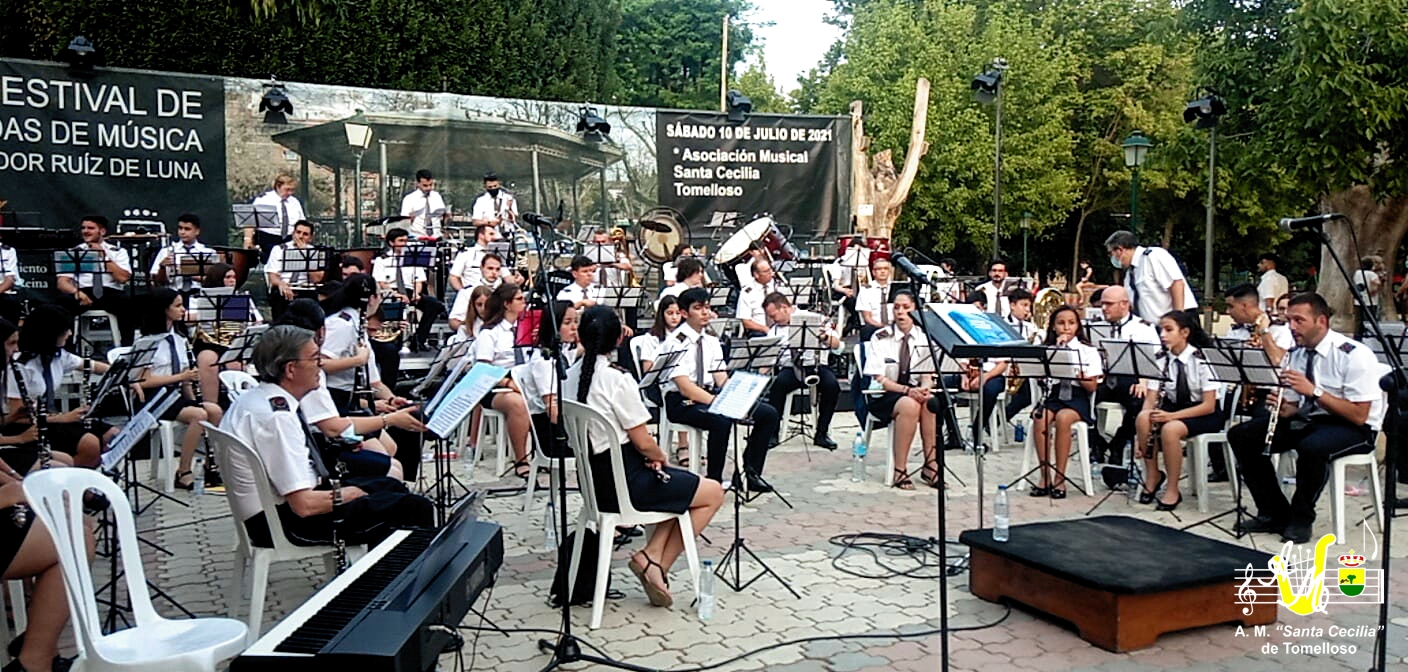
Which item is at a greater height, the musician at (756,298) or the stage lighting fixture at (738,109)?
the stage lighting fixture at (738,109)

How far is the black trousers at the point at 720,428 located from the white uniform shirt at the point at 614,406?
2201 mm

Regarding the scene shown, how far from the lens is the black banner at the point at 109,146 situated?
1295 cm

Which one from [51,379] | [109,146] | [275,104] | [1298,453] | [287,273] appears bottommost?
[1298,453]

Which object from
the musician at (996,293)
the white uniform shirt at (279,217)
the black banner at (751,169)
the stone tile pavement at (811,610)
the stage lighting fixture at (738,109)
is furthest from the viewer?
the stage lighting fixture at (738,109)

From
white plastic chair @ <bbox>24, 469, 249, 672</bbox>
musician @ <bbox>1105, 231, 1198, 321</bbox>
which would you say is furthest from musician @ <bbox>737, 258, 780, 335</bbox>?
white plastic chair @ <bbox>24, 469, 249, 672</bbox>

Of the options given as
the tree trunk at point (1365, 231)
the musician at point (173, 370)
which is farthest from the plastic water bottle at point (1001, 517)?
the tree trunk at point (1365, 231)

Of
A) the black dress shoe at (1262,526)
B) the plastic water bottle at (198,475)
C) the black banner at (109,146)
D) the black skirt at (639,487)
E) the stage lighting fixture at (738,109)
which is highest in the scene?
the stage lighting fixture at (738,109)

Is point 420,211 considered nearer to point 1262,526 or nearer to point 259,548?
point 259,548

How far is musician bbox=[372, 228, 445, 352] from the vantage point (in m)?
12.8

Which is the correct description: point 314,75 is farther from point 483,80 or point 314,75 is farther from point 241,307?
point 241,307

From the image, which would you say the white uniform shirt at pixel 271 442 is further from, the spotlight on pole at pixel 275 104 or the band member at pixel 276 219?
the spotlight on pole at pixel 275 104

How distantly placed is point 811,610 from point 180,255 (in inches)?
363

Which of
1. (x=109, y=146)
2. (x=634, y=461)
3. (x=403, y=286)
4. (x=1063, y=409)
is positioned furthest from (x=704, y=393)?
(x=109, y=146)

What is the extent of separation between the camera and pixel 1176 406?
25.7 ft
